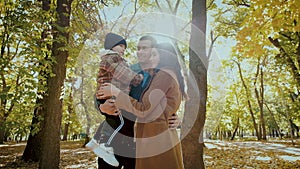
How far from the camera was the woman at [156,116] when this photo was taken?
1734 millimetres

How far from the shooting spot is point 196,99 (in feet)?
16.9

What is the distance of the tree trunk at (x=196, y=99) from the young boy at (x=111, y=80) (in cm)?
295

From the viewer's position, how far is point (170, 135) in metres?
1.83

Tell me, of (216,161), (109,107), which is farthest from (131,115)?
(216,161)

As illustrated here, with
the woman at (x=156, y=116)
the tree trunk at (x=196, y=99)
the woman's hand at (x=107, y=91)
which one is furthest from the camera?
the tree trunk at (x=196, y=99)

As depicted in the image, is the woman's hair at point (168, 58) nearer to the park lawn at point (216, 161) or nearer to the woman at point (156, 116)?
the woman at point (156, 116)

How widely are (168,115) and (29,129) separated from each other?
3.86 m

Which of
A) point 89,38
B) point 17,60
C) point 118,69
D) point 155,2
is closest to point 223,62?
point 155,2

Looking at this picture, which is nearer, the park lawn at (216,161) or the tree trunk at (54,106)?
the tree trunk at (54,106)

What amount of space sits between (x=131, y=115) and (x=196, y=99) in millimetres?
3262

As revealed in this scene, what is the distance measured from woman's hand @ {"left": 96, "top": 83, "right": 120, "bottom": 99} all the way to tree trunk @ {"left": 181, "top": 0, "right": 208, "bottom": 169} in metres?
3.28

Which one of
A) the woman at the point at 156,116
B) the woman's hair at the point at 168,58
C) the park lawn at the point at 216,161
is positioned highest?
the woman's hair at the point at 168,58

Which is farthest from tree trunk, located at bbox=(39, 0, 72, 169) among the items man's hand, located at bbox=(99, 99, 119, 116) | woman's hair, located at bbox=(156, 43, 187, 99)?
woman's hair, located at bbox=(156, 43, 187, 99)

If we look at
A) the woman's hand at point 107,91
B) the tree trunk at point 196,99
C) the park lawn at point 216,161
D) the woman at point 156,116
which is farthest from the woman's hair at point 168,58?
the park lawn at point 216,161
